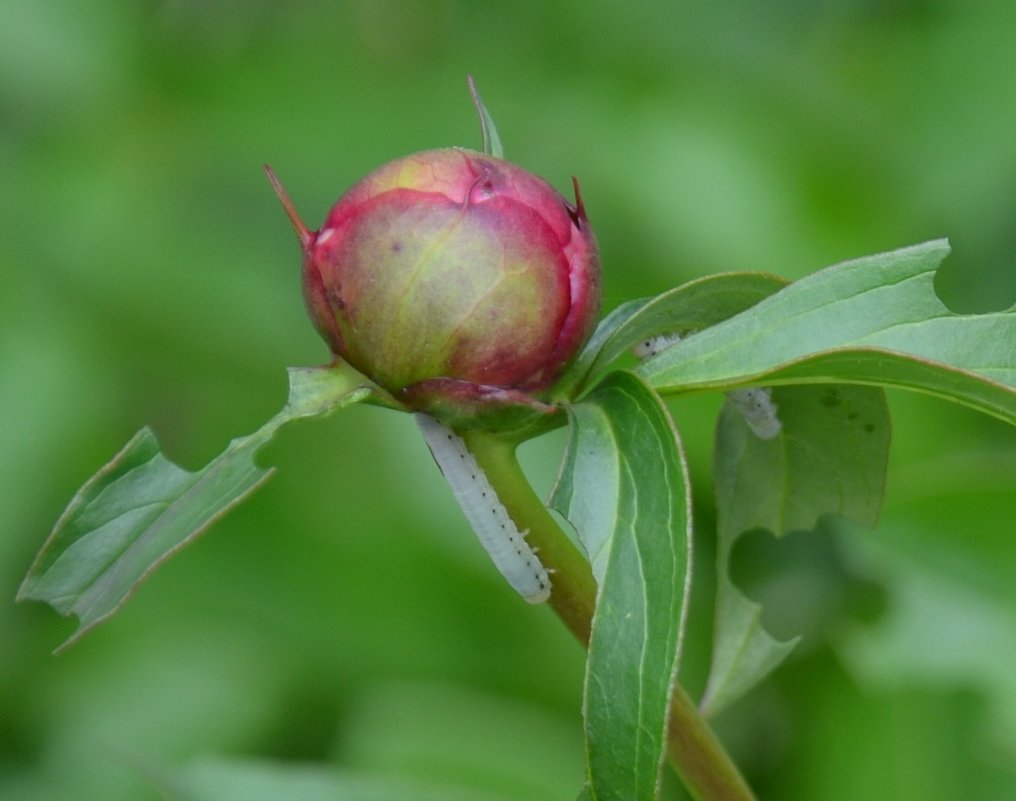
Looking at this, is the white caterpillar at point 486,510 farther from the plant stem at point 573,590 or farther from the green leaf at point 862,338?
the green leaf at point 862,338

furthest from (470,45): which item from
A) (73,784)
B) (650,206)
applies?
(73,784)

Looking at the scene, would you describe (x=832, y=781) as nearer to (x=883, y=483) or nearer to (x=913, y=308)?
(x=883, y=483)

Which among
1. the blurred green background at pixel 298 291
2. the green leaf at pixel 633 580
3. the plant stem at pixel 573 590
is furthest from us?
the blurred green background at pixel 298 291

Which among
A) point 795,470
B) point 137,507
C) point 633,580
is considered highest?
point 137,507

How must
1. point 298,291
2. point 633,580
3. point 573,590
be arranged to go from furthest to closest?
point 298,291 → point 573,590 → point 633,580

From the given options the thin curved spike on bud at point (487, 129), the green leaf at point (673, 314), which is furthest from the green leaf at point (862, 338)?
the thin curved spike on bud at point (487, 129)

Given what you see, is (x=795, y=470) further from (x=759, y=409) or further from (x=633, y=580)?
(x=633, y=580)

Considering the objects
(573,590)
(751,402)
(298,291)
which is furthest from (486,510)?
(298,291)

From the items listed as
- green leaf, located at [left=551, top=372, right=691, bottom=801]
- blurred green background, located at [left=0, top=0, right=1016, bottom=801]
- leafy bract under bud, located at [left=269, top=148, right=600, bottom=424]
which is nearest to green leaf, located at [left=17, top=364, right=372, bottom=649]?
leafy bract under bud, located at [left=269, top=148, right=600, bottom=424]
